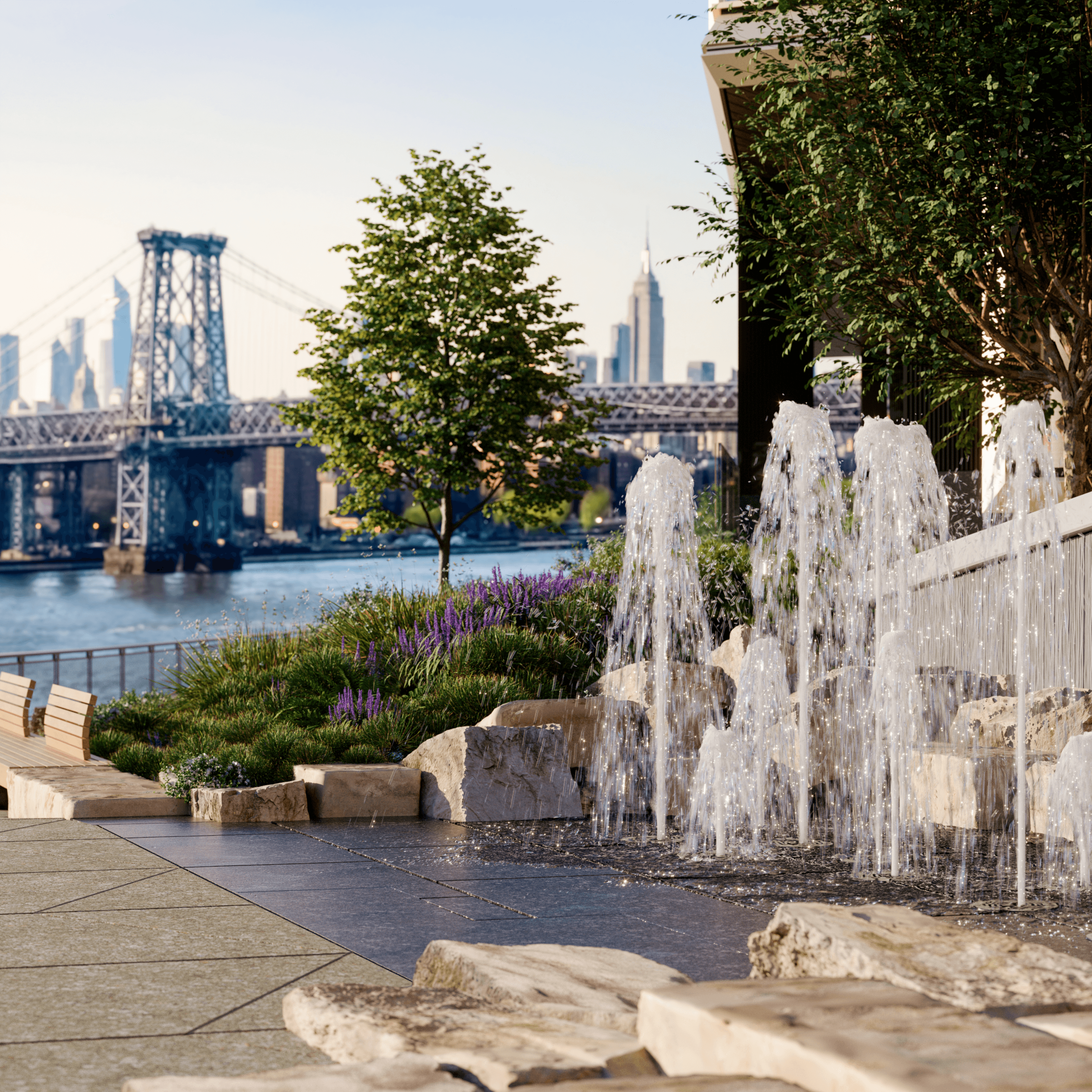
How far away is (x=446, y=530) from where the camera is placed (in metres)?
22.2

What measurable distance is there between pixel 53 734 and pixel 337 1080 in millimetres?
8894

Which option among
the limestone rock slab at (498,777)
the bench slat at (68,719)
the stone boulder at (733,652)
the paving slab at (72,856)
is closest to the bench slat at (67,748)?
the bench slat at (68,719)

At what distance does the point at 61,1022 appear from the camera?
4.18m

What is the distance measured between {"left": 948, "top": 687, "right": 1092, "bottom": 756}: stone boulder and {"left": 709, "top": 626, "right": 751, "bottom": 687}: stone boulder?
9.21 feet

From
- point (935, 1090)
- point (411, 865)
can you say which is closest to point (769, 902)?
point (411, 865)

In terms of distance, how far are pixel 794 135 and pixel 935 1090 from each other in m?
13.8

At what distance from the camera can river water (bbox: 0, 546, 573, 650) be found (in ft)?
205

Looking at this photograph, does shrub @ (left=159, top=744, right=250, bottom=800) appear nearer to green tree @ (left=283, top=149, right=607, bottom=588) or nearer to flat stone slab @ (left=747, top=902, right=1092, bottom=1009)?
flat stone slab @ (left=747, top=902, right=1092, bottom=1009)

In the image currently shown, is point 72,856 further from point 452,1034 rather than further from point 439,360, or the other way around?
point 439,360

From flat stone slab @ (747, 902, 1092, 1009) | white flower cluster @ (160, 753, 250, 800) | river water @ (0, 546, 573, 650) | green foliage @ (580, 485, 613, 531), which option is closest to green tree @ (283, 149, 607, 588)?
white flower cluster @ (160, 753, 250, 800)

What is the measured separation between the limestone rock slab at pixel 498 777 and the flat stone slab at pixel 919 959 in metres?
4.98

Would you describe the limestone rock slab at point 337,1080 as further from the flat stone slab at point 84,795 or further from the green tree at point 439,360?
the green tree at point 439,360

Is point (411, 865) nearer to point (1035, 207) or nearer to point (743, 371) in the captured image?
point (1035, 207)

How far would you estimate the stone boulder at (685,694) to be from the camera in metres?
10.4
